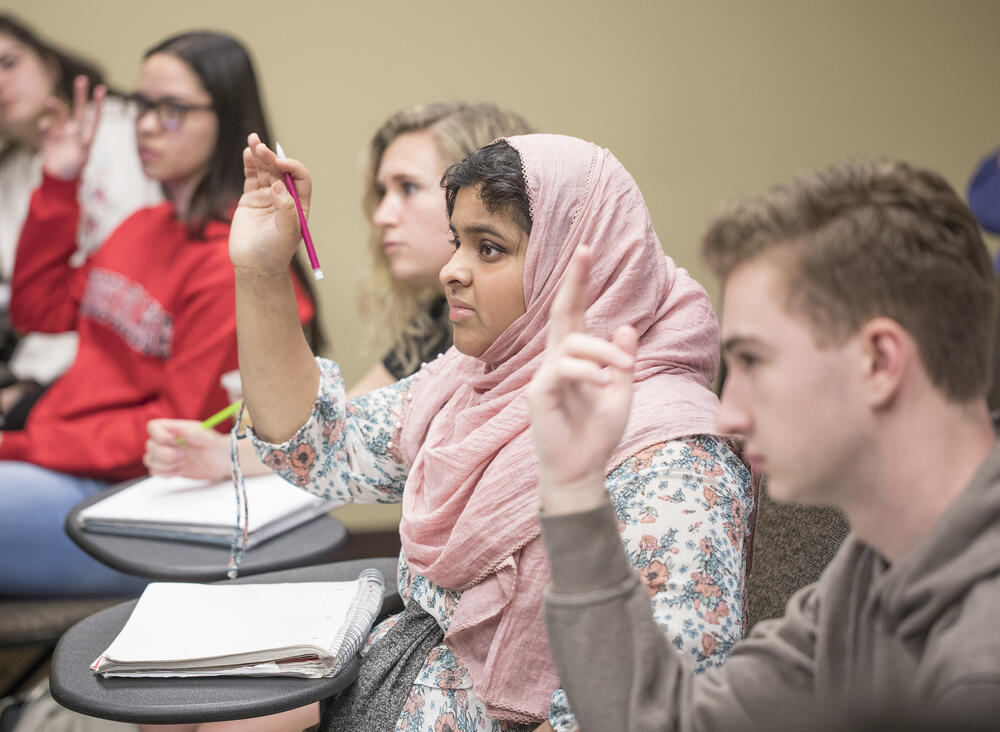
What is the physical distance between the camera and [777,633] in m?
0.93

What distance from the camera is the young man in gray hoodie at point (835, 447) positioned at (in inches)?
30.8

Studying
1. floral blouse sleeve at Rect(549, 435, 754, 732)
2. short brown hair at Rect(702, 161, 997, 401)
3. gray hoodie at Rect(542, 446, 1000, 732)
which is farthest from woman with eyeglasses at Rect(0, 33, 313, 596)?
short brown hair at Rect(702, 161, 997, 401)

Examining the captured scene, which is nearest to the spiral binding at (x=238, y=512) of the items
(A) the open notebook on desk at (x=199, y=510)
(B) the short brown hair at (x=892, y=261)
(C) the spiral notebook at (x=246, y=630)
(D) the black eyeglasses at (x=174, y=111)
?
(A) the open notebook on desk at (x=199, y=510)

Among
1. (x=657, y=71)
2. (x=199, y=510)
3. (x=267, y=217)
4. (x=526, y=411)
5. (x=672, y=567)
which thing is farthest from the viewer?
(x=657, y=71)

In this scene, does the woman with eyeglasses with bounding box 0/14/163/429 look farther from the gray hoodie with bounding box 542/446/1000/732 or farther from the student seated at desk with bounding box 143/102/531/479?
the gray hoodie with bounding box 542/446/1000/732

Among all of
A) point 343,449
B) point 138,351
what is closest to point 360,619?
point 343,449

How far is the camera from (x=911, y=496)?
2.64ft

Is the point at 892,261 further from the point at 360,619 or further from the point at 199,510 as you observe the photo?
the point at 199,510

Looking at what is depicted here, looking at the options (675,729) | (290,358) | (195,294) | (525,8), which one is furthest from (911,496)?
(525,8)

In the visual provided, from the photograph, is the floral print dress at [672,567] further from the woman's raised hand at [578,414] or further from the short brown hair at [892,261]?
the short brown hair at [892,261]

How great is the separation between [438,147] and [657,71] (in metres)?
1.19

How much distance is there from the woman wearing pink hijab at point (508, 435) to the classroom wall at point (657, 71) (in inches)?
67.1

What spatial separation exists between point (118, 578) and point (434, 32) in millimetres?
1918

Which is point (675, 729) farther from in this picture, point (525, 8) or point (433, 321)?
point (525, 8)
